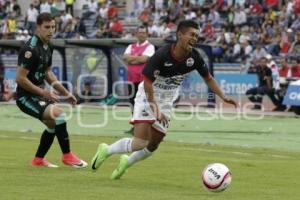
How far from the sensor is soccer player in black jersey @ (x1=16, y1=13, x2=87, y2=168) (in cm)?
1260

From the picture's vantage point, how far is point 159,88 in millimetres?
11578

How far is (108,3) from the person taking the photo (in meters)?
45.2

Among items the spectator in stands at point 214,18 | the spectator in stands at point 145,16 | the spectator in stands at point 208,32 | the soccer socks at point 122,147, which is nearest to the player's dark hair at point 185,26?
the soccer socks at point 122,147

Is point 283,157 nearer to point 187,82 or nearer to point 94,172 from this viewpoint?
point 94,172

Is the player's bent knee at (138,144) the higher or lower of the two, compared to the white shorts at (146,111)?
lower

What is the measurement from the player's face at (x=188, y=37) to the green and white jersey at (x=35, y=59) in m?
2.49

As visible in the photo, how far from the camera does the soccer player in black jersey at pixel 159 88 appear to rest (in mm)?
11109

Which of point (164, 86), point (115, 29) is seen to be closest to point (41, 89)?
point (164, 86)

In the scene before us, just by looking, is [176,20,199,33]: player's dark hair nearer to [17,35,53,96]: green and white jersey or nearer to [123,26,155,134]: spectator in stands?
[17,35,53,96]: green and white jersey

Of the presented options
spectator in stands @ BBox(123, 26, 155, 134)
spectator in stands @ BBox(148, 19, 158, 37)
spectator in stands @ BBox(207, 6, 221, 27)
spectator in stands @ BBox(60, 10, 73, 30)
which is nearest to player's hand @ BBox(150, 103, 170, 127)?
spectator in stands @ BBox(123, 26, 155, 134)

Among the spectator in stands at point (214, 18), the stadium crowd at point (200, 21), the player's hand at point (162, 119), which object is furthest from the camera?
the spectator in stands at point (214, 18)

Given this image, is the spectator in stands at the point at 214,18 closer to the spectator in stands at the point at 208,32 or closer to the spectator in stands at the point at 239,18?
the spectator in stands at the point at 208,32

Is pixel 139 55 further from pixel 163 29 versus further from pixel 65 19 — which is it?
pixel 65 19

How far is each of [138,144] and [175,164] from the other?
98.7 inches
